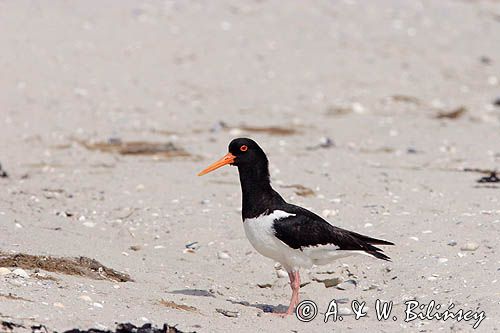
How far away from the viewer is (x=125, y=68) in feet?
57.1

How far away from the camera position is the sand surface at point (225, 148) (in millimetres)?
7859

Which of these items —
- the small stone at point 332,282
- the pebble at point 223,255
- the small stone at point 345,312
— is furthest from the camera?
the pebble at point 223,255

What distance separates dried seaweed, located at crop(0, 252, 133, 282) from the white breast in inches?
50.6

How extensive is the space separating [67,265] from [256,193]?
5.66ft

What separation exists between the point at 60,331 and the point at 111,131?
8332 millimetres

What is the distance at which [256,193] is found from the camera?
793 cm

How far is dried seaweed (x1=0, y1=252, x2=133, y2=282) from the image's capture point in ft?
25.9

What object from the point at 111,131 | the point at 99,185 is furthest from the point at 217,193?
the point at 111,131

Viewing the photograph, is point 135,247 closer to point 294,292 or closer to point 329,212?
point 329,212

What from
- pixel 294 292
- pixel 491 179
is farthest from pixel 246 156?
pixel 491 179

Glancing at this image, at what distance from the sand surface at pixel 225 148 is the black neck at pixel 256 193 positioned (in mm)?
788

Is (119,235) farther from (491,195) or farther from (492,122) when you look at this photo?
(492,122)

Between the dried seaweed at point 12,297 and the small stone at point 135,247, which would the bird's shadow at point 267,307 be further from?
the dried seaweed at point 12,297

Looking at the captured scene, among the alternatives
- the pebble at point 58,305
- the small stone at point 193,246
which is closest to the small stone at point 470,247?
the small stone at point 193,246
